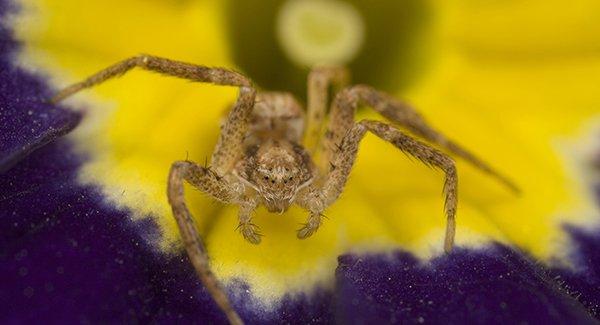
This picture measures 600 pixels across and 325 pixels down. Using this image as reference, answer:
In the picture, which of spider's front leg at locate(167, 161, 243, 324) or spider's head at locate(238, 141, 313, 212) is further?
spider's head at locate(238, 141, 313, 212)

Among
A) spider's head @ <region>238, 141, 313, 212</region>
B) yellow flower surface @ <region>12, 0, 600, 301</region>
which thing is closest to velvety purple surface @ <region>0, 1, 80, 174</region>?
yellow flower surface @ <region>12, 0, 600, 301</region>

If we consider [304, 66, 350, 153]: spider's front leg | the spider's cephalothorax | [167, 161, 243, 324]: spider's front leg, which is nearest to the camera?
[167, 161, 243, 324]: spider's front leg

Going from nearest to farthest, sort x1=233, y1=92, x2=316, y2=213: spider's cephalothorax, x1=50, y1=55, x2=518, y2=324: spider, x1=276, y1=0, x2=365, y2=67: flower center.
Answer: x1=50, y1=55, x2=518, y2=324: spider, x1=233, y1=92, x2=316, y2=213: spider's cephalothorax, x1=276, y1=0, x2=365, y2=67: flower center

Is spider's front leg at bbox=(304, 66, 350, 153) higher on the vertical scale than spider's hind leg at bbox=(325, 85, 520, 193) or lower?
lower

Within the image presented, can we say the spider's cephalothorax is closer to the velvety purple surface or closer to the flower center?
the flower center

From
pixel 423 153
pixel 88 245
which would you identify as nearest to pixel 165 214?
pixel 88 245

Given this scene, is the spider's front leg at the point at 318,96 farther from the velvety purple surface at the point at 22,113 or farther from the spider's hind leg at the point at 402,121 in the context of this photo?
the velvety purple surface at the point at 22,113

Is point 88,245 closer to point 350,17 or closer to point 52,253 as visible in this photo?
point 52,253

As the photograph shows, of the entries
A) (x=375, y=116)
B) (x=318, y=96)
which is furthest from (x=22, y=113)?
(x=375, y=116)
